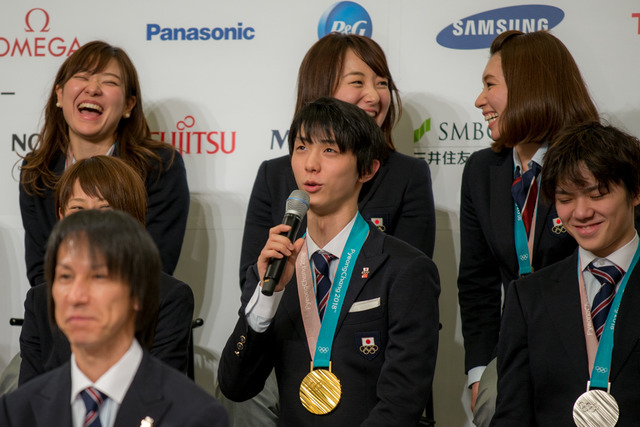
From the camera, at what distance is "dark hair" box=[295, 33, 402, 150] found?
3.66 meters

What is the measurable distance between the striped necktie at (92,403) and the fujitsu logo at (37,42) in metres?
3.24

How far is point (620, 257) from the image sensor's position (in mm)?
2607

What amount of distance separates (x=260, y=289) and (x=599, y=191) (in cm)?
107

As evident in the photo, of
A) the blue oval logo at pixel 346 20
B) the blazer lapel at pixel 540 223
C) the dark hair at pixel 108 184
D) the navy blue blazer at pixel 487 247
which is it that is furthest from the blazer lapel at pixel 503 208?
the dark hair at pixel 108 184

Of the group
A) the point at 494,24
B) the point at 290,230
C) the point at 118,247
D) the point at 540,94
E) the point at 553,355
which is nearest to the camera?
the point at 118,247

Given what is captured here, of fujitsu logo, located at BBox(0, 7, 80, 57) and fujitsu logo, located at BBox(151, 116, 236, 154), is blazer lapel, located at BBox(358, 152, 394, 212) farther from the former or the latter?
fujitsu logo, located at BBox(0, 7, 80, 57)

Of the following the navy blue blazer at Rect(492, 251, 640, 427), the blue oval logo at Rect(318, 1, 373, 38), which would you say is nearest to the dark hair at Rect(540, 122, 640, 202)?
the navy blue blazer at Rect(492, 251, 640, 427)

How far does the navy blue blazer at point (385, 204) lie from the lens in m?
3.44

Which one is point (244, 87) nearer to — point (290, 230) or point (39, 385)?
point (290, 230)

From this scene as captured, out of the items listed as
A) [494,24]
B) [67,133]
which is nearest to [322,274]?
[67,133]

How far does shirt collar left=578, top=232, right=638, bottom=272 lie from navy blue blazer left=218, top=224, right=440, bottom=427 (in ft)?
1.50

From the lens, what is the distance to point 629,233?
2.64 metres

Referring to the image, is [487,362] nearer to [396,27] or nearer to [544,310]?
[544,310]

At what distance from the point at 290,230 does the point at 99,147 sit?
1.88 m
